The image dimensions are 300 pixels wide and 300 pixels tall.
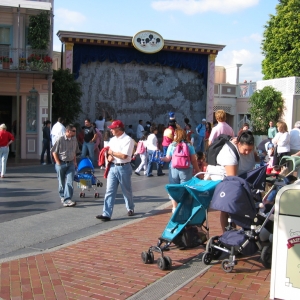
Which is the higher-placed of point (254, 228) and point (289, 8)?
point (289, 8)

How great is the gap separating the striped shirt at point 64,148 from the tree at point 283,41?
26331 millimetres

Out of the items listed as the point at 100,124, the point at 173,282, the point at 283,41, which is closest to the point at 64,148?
the point at 173,282

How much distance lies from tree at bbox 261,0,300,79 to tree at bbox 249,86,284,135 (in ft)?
20.4

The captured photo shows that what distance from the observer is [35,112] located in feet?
64.0

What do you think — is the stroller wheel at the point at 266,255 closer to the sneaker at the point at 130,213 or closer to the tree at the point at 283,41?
the sneaker at the point at 130,213

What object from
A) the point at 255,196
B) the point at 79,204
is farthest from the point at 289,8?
the point at 255,196

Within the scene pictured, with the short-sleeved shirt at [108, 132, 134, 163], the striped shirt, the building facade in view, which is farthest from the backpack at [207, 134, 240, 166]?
the building facade

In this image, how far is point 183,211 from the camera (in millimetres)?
6105

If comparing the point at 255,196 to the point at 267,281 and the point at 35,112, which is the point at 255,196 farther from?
the point at 35,112

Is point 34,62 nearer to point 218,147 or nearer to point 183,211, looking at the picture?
point 218,147

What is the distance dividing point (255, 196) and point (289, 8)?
30261mm

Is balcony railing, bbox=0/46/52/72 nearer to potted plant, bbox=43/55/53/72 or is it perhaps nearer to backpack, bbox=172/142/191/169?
potted plant, bbox=43/55/53/72

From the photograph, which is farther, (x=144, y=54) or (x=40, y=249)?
(x=144, y=54)

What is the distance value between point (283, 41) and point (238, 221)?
30.1m
